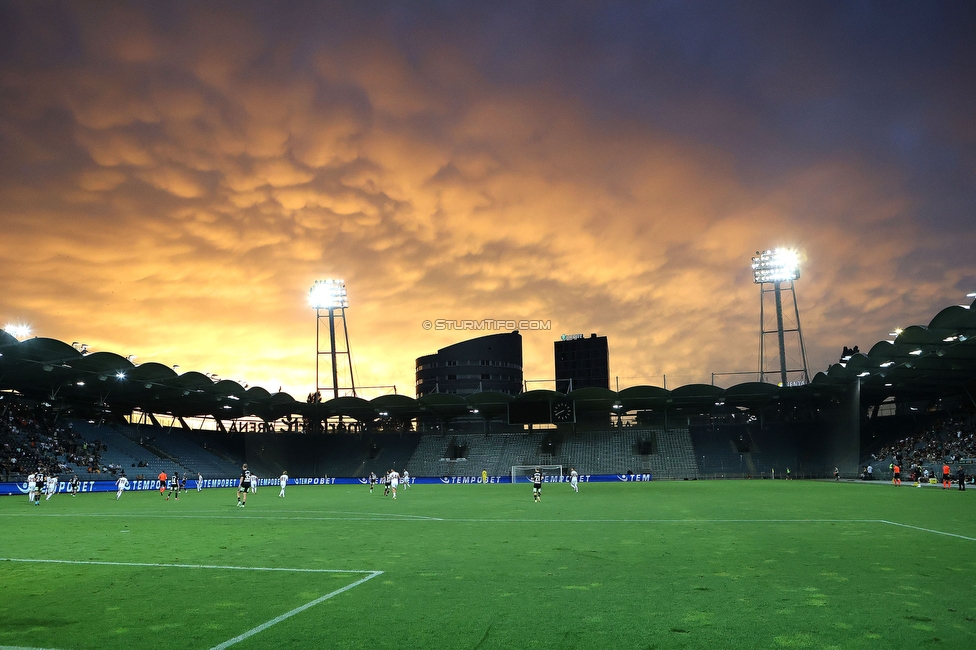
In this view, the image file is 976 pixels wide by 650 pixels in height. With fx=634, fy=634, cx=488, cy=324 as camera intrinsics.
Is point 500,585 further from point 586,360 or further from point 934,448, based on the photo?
point 586,360

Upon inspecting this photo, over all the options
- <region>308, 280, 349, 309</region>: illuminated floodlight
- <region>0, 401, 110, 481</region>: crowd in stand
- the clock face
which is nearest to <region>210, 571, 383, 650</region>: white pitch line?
<region>0, 401, 110, 481</region>: crowd in stand

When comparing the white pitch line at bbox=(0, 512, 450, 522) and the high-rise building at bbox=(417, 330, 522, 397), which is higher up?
the high-rise building at bbox=(417, 330, 522, 397)

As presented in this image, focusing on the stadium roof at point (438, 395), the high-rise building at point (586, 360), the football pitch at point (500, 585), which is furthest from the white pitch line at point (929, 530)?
the high-rise building at point (586, 360)

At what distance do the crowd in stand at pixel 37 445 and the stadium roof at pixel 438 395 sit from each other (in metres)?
2.33

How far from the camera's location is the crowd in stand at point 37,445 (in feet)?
161

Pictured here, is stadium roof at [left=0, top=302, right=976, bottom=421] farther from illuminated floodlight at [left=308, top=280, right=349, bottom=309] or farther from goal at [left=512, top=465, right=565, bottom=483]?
illuminated floodlight at [left=308, top=280, right=349, bottom=309]

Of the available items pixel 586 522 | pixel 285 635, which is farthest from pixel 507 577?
pixel 586 522

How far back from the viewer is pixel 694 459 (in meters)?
72.7

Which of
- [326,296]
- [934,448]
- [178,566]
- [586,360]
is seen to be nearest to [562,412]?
[326,296]

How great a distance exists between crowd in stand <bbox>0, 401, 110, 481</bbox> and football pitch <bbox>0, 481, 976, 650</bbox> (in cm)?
3530

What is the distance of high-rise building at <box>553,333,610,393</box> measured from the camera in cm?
17962

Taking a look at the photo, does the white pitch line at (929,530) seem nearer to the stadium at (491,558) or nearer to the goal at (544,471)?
the stadium at (491,558)

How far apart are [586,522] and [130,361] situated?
151 feet

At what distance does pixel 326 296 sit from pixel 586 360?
379 feet
